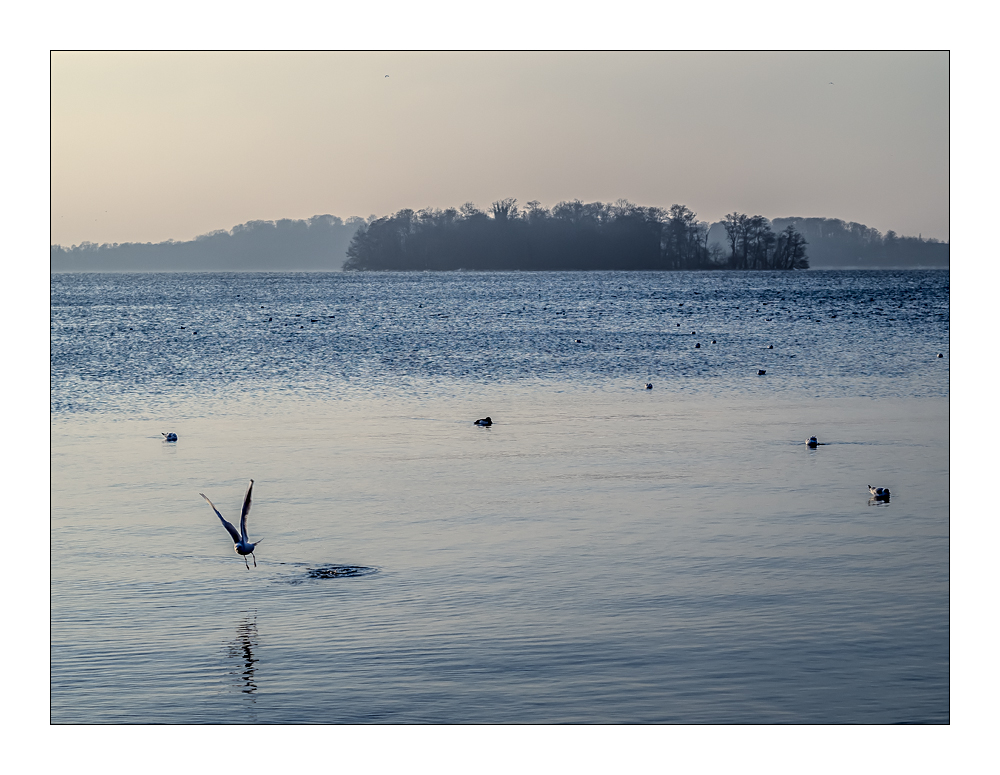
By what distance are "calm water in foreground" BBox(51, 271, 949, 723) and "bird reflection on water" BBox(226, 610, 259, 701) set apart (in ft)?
0.11

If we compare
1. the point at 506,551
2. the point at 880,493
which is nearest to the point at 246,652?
the point at 506,551

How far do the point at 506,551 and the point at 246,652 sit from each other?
338 cm

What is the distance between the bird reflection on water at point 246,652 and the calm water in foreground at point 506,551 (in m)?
0.03

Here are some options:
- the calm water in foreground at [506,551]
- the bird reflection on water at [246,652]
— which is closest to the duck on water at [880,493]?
the calm water in foreground at [506,551]

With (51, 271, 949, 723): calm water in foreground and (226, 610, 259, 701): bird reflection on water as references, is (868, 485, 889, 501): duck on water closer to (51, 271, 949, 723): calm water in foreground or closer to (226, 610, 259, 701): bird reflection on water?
(51, 271, 949, 723): calm water in foreground

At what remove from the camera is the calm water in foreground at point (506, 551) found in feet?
28.9

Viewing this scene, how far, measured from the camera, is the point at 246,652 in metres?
9.39

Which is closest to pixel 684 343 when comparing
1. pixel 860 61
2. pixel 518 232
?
pixel 518 232

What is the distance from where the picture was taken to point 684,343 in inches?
1511

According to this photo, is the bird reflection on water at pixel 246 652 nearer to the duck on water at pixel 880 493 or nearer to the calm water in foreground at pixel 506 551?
the calm water in foreground at pixel 506 551

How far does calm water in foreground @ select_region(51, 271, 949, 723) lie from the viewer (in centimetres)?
882

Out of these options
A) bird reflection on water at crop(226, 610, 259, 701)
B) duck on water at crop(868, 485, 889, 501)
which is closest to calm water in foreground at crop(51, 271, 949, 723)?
bird reflection on water at crop(226, 610, 259, 701)
